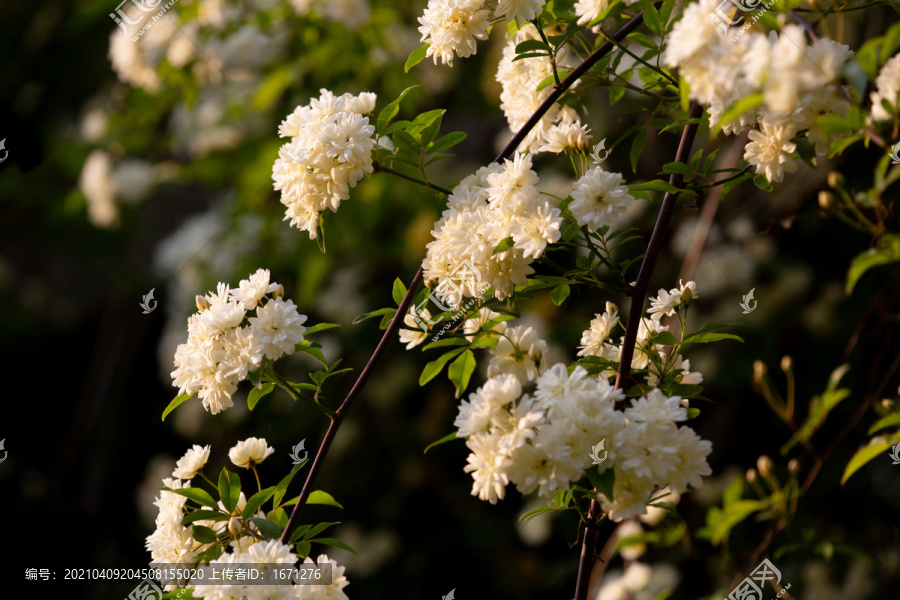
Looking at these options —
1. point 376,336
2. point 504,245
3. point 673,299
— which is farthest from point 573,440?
point 376,336

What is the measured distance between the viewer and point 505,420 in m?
0.61

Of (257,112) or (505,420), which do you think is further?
(257,112)

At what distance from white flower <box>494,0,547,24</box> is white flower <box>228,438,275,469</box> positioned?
54cm

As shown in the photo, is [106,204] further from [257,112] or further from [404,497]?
[404,497]

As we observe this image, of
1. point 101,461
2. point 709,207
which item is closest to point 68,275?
point 101,461

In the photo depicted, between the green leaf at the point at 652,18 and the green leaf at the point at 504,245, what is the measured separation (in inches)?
11.6

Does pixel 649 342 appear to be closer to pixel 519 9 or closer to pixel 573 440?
pixel 573 440

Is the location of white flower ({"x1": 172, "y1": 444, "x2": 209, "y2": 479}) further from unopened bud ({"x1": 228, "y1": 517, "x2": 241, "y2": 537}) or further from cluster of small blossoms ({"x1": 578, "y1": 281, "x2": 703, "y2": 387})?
cluster of small blossoms ({"x1": 578, "y1": 281, "x2": 703, "y2": 387})

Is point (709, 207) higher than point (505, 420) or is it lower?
lower

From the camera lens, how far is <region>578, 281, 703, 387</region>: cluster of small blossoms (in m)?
0.78

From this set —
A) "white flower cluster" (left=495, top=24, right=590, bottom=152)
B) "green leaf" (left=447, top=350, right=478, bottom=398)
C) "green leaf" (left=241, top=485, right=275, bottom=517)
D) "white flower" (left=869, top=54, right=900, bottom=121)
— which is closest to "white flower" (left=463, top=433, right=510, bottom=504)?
"green leaf" (left=447, top=350, right=478, bottom=398)

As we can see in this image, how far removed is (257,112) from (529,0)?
1738 millimetres

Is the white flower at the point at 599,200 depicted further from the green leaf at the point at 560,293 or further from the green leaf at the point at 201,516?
the green leaf at the point at 201,516

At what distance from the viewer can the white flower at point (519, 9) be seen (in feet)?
2.35
